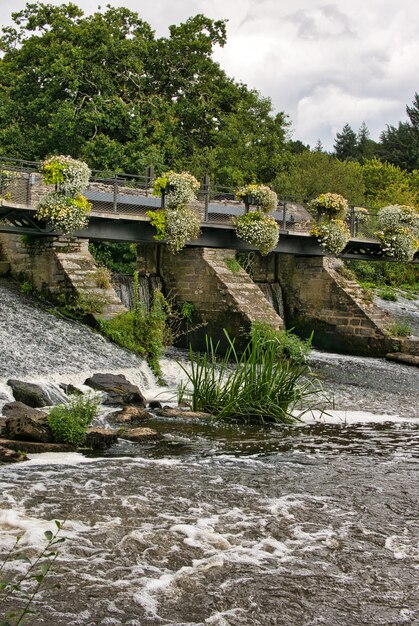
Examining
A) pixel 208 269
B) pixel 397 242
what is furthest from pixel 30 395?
pixel 397 242

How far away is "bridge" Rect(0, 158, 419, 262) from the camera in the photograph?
1853 cm

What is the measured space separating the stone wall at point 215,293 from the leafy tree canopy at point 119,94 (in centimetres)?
1084

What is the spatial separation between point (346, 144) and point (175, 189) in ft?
173

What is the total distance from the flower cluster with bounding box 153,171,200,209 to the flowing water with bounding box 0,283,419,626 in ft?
28.7

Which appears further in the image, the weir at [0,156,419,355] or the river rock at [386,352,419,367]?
the river rock at [386,352,419,367]

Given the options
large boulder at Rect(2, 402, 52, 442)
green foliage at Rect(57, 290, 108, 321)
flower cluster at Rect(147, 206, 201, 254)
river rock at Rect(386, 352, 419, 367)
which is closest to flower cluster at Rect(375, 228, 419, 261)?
river rock at Rect(386, 352, 419, 367)

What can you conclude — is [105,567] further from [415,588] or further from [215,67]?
[215,67]

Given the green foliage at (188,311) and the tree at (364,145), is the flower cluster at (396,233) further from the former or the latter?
the tree at (364,145)

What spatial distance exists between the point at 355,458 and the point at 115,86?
2650cm

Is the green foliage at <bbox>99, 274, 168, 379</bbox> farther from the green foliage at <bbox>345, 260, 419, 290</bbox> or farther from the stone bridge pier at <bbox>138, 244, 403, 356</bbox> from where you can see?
the green foliage at <bbox>345, 260, 419, 290</bbox>

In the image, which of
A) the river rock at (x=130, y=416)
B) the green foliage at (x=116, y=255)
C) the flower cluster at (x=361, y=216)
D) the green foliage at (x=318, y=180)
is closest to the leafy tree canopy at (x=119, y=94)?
the green foliage at (x=318, y=180)

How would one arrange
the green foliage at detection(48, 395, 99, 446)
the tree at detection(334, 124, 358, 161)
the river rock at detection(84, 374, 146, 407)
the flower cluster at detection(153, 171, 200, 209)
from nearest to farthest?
the green foliage at detection(48, 395, 99, 446) → the river rock at detection(84, 374, 146, 407) → the flower cluster at detection(153, 171, 200, 209) → the tree at detection(334, 124, 358, 161)

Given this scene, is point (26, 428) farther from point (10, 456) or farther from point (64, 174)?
point (64, 174)

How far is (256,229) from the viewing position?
72.7 feet
